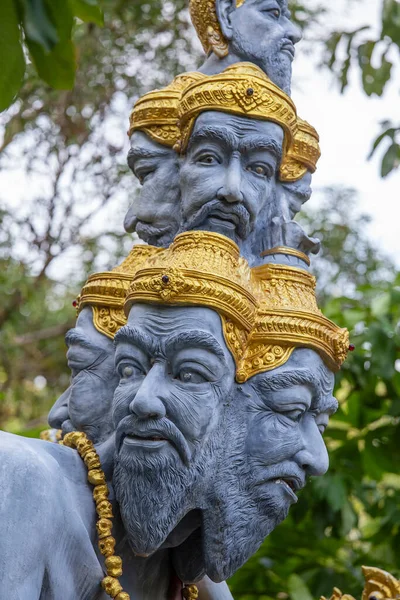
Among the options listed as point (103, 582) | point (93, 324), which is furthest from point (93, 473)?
point (93, 324)

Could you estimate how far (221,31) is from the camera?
2.57 meters

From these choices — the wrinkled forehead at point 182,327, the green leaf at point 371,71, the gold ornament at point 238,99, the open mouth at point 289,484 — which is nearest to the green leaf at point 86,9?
the gold ornament at point 238,99

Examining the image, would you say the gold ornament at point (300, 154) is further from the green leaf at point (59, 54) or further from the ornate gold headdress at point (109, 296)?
the green leaf at point (59, 54)

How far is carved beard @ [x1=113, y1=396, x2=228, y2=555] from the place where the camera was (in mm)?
1995

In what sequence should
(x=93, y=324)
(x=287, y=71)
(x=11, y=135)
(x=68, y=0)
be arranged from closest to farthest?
(x=68, y=0), (x=93, y=324), (x=287, y=71), (x=11, y=135)

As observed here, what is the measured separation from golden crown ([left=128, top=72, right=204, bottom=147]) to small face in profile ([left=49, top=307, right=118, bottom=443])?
543mm

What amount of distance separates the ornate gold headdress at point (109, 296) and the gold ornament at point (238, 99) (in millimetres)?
367

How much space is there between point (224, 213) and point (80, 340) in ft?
1.54

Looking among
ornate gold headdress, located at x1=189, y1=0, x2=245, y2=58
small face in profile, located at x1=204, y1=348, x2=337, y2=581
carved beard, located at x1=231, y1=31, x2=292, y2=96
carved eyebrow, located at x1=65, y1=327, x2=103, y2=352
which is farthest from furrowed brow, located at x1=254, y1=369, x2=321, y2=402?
ornate gold headdress, located at x1=189, y1=0, x2=245, y2=58

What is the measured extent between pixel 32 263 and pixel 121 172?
837 millimetres

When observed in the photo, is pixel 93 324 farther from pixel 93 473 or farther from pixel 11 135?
pixel 11 135

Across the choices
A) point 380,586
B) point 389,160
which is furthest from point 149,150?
point 389,160

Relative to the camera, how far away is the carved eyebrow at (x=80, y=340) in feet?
7.61

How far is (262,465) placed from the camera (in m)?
2.06
